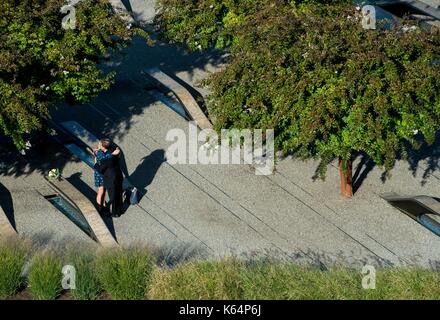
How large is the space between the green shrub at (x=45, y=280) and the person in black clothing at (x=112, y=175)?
303 cm

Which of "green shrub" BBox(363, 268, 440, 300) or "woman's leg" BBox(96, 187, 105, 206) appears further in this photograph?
"woman's leg" BBox(96, 187, 105, 206)

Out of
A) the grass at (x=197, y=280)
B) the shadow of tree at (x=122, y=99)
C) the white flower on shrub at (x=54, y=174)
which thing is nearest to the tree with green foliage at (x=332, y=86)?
the grass at (x=197, y=280)

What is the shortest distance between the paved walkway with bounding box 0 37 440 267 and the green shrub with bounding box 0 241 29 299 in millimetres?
2148

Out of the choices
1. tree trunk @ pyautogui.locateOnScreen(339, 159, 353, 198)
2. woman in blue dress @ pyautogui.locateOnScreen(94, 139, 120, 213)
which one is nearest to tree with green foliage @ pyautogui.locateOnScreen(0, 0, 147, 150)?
woman in blue dress @ pyautogui.locateOnScreen(94, 139, 120, 213)

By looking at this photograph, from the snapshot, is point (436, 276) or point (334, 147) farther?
point (334, 147)

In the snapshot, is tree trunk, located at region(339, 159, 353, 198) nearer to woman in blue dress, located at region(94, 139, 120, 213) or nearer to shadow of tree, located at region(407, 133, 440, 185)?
shadow of tree, located at region(407, 133, 440, 185)

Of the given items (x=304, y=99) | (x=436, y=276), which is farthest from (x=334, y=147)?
(x=436, y=276)

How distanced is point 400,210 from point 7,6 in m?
8.40

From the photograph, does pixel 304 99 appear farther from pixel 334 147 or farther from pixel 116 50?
pixel 116 50

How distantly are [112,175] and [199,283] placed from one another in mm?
3980

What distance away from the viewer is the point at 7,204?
18688 mm

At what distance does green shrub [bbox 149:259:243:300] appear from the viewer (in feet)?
48.9
